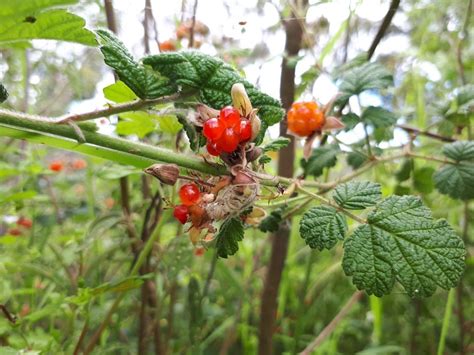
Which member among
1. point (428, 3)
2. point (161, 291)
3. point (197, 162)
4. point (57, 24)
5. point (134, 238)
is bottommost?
point (161, 291)

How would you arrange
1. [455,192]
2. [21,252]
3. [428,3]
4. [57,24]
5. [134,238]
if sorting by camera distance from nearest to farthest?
[57,24] → [455,192] → [134,238] → [21,252] → [428,3]

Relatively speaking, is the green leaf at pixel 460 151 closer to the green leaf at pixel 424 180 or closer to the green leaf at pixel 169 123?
the green leaf at pixel 424 180

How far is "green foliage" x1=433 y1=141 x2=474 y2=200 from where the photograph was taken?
650 mm

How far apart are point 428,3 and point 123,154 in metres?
1.19

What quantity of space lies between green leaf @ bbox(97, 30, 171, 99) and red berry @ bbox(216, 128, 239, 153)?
0.08m

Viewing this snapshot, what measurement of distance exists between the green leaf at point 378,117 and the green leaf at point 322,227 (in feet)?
0.83

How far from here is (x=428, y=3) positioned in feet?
4.37

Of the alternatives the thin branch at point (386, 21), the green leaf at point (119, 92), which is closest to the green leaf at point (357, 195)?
the green leaf at point (119, 92)

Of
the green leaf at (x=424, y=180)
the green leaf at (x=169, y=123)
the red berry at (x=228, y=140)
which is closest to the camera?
the red berry at (x=228, y=140)

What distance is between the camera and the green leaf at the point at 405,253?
1.38ft

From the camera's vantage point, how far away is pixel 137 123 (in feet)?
2.04

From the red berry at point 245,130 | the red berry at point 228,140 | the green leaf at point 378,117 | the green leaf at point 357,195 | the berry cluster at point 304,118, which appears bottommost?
the green leaf at point 357,195

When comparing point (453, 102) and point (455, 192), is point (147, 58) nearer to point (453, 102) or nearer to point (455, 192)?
point (455, 192)

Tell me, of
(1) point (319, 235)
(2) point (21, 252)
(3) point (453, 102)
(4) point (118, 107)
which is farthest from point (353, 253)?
(2) point (21, 252)
